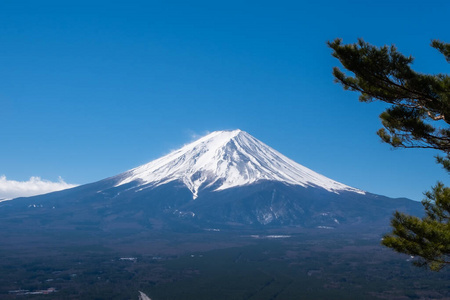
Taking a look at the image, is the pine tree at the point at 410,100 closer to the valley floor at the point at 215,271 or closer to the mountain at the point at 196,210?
the valley floor at the point at 215,271

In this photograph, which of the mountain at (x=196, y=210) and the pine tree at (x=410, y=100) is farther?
the mountain at (x=196, y=210)

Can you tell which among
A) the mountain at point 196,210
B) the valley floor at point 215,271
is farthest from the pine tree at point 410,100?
the mountain at point 196,210

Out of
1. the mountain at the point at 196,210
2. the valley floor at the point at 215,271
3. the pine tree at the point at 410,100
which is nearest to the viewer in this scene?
the pine tree at the point at 410,100

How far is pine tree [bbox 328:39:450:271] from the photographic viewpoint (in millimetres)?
11453

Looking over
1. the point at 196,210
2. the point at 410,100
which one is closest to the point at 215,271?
the point at 410,100

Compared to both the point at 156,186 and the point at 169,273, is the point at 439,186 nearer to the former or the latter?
the point at 169,273

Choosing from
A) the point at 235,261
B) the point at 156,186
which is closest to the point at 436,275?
the point at 235,261

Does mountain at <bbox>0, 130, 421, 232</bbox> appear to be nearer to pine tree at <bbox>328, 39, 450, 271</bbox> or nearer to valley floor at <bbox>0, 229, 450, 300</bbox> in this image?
valley floor at <bbox>0, 229, 450, 300</bbox>

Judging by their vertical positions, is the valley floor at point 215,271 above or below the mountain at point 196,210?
below

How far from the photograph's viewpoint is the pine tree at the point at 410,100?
11.5 metres

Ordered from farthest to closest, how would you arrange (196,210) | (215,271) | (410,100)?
(196,210)
(215,271)
(410,100)

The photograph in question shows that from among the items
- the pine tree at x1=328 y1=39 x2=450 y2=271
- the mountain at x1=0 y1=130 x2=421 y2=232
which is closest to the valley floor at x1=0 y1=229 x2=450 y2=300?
the mountain at x1=0 y1=130 x2=421 y2=232

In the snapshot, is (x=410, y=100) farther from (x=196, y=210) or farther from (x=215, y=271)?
(x=196, y=210)

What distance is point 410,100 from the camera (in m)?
12.9
